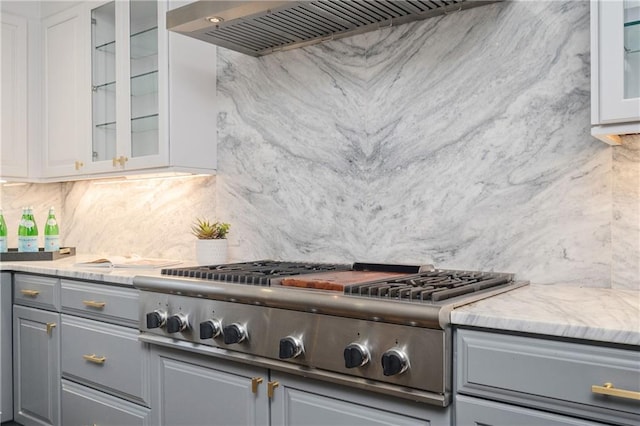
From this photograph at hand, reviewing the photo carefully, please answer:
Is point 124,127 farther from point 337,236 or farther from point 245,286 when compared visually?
point 245,286

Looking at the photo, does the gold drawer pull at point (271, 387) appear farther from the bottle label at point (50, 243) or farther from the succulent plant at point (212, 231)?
the bottle label at point (50, 243)

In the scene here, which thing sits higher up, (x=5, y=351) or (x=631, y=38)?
(x=631, y=38)

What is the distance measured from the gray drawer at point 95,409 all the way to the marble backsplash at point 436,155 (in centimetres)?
81

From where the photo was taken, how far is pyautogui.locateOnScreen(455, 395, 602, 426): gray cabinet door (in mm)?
1193

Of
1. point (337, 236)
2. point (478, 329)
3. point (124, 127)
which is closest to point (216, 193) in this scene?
point (124, 127)

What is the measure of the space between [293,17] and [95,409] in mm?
1782

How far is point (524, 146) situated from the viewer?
187 cm

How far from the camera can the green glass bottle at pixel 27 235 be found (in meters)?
3.04

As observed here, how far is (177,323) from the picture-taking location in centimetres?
188

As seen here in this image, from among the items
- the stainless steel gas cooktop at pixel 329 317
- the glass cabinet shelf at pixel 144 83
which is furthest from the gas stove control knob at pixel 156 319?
the glass cabinet shelf at pixel 144 83

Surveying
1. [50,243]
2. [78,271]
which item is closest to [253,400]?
[78,271]

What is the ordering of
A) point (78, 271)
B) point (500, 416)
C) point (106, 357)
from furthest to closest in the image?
point (78, 271), point (106, 357), point (500, 416)

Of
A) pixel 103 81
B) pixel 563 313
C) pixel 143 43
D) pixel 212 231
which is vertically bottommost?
pixel 563 313

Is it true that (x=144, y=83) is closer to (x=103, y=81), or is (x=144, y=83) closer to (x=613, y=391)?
(x=103, y=81)
